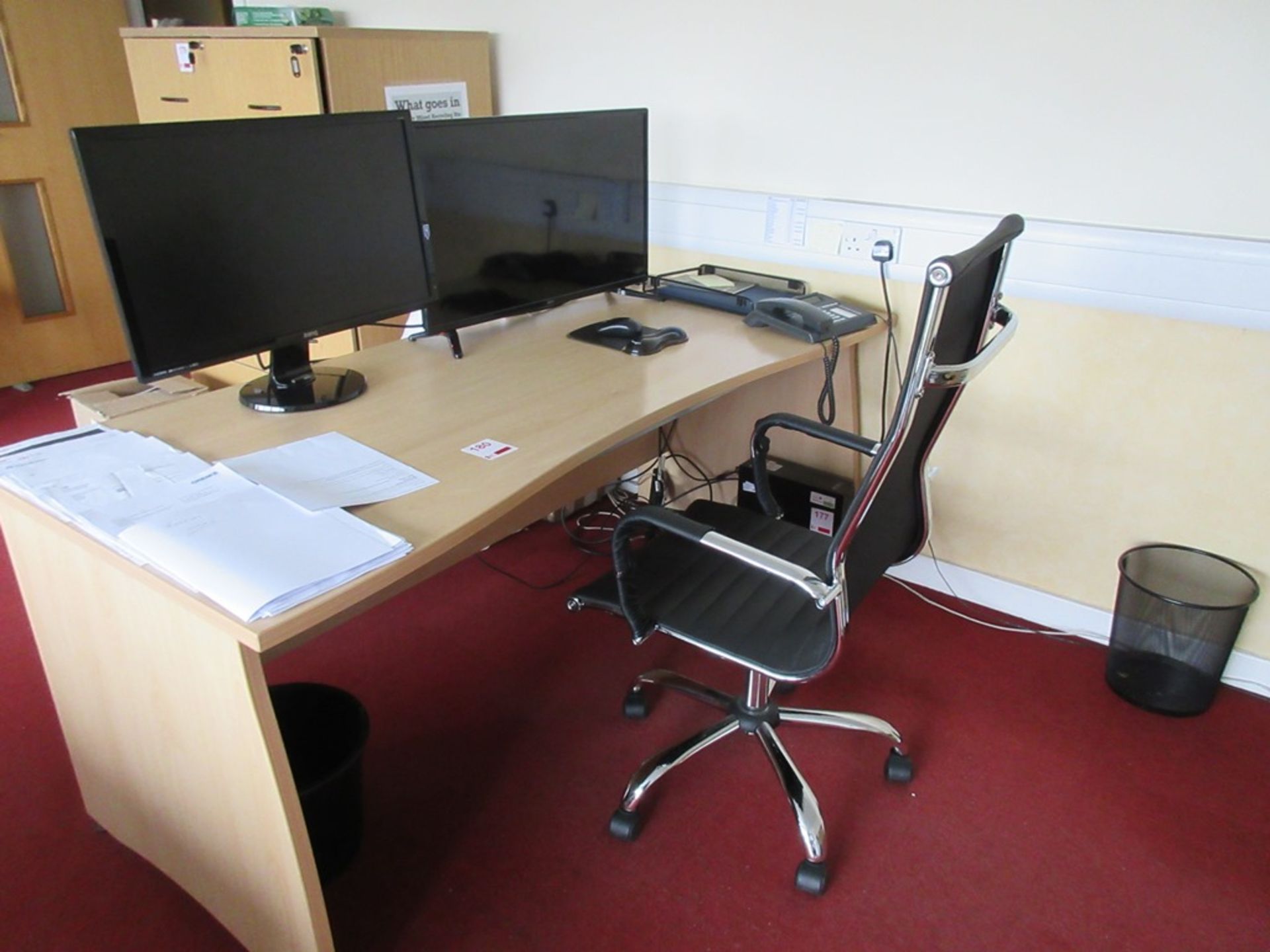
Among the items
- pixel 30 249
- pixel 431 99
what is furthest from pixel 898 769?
pixel 30 249

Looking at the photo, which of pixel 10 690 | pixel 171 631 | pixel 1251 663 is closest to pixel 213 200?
pixel 171 631

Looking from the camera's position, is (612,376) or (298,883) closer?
(298,883)

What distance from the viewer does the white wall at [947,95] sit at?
5.76 ft

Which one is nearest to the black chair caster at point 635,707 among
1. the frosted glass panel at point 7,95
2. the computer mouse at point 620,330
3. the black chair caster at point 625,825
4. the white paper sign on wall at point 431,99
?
the black chair caster at point 625,825

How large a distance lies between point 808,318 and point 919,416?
782 millimetres

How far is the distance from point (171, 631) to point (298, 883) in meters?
0.39

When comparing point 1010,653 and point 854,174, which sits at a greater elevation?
point 854,174

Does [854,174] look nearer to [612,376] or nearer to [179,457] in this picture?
[612,376]

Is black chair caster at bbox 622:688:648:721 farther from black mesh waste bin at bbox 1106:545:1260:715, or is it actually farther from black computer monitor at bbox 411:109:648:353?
black mesh waste bin at bbox 1106:545:1260:715

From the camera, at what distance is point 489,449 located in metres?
1.44

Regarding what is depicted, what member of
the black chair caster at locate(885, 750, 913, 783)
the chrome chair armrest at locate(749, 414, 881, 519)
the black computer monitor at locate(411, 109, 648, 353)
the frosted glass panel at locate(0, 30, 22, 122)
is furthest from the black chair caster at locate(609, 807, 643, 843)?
the frosted glass panel at locate(0, 30, 22, 122)

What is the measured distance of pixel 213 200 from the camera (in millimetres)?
1401

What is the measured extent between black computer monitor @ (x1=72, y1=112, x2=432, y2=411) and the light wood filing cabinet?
2.30ft

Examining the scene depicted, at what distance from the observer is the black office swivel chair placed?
3.98 feet
